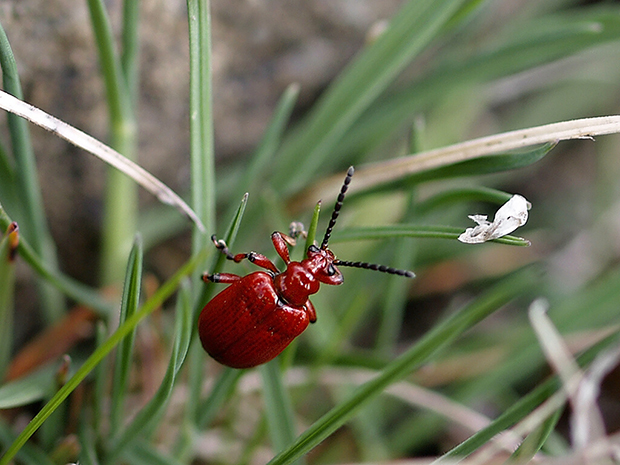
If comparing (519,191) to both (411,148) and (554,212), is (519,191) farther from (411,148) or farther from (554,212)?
(411,148)

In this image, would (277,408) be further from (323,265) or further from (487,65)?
(487,65)

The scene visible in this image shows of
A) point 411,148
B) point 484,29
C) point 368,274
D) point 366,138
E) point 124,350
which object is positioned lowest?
point 124,350

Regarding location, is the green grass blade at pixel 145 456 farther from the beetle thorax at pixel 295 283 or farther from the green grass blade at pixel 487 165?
the green grass blade at pixel 487 165

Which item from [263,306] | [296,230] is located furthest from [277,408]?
[296,230]

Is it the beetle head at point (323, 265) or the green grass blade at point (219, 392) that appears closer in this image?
the green grass blade at point (219, 392)

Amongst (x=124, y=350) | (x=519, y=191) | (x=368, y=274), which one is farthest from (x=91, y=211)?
(x=519, y=191)

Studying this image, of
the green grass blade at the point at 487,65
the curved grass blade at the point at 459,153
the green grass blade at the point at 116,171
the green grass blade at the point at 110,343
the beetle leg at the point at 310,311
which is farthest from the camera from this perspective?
the green grass blade at the point at 487,65

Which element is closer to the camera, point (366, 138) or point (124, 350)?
point (124, 350)

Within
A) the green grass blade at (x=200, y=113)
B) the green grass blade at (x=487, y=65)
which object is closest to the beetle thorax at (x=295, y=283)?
the green grass blade at (x=200, y=113)
